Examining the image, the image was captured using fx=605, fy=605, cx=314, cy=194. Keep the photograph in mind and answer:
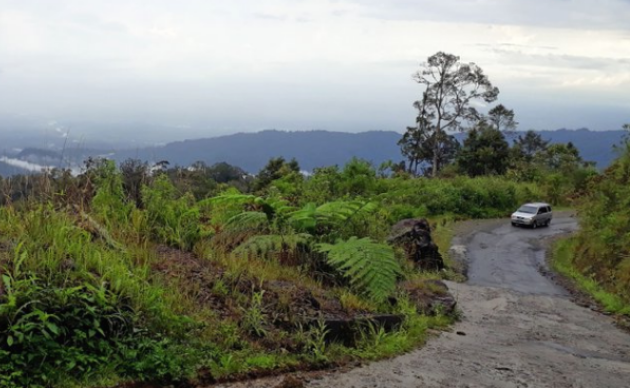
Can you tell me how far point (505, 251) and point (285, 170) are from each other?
13272 millimetres

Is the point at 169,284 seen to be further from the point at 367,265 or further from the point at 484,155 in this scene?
the point at 484,155

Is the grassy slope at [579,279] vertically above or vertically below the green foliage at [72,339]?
below

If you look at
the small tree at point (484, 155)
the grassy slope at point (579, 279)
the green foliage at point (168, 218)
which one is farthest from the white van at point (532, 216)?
the green foliage at point (168, 218)

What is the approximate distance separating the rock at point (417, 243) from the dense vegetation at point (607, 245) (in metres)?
3.87

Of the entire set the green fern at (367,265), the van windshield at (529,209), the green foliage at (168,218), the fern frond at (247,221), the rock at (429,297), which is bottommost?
the van windshield at (529,209)

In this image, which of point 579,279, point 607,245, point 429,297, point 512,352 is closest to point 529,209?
point 579,279

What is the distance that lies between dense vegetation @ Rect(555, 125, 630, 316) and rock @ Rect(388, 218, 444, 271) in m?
3.87

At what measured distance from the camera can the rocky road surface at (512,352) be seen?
5.52m

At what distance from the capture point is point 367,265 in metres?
7.49

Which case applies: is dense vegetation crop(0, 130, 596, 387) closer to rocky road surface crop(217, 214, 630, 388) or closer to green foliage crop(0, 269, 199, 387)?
green foliage crop(0, 269, 199, 387)

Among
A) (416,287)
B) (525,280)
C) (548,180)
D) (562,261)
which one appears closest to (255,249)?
(416,287)

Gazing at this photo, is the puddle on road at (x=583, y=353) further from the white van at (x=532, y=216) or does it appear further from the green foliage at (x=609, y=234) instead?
the white van at (x=532, y=216)

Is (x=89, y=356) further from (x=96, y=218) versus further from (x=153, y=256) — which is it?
(x=96, y=218)

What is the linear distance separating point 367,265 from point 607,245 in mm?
11677
